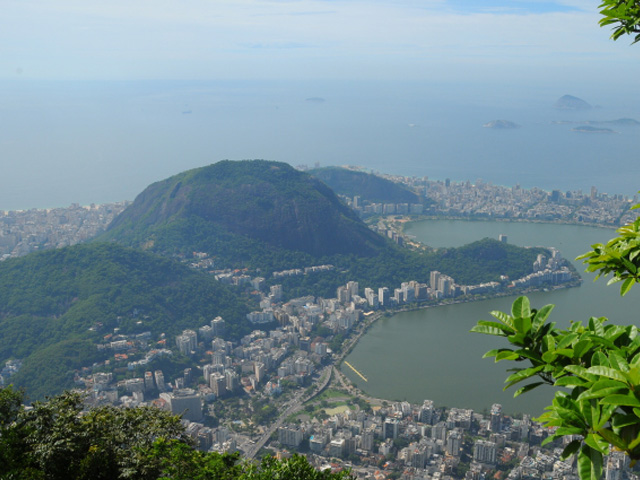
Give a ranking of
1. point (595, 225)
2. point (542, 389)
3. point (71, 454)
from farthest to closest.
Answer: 1. point (595, 225)
2. point (542, 389)
3. point (71, 454)

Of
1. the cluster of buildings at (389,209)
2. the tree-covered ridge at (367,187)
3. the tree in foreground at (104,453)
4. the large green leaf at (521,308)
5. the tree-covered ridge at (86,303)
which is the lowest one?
the tree-covered ridge at (86,303)

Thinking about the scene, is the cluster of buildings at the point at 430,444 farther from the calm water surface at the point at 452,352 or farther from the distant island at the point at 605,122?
the distant island at the point at 605,122

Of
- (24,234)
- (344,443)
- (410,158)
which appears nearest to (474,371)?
(344,443)

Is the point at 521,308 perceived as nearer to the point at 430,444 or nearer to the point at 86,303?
the point at 430,444

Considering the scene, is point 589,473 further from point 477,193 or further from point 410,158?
point 410,158

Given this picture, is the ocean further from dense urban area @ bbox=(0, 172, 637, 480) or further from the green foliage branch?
the green foliage branch

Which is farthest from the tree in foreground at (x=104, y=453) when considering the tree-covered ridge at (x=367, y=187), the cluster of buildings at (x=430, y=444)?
the tree-covered ridge at (x=367, y=187)
